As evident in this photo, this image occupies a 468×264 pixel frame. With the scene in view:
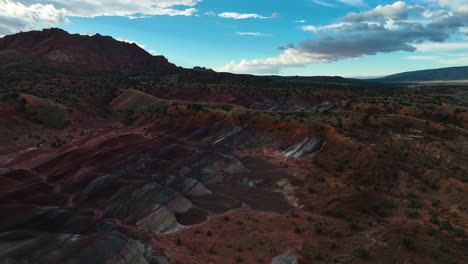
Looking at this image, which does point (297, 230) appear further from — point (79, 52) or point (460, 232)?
point (79, 52)

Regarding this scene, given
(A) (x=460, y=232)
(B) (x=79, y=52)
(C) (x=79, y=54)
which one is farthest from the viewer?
(B) (x=79, y=52)

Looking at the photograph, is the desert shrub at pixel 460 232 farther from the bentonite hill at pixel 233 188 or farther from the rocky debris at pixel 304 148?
the rocky debris at pixel 304 148

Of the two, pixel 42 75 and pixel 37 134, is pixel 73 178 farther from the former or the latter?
pixel 42 75

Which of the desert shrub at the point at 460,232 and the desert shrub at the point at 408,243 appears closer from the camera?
the desert shrub at the point at 408,243

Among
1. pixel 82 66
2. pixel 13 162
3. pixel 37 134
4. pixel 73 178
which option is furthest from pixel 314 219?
pixel 82 66

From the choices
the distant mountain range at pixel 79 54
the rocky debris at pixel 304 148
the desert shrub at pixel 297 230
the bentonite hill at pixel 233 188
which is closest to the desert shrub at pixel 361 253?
the bentonite hill at pixel 233 188

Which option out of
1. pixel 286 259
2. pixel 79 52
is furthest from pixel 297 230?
pixel 79 52

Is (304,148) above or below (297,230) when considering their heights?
above
